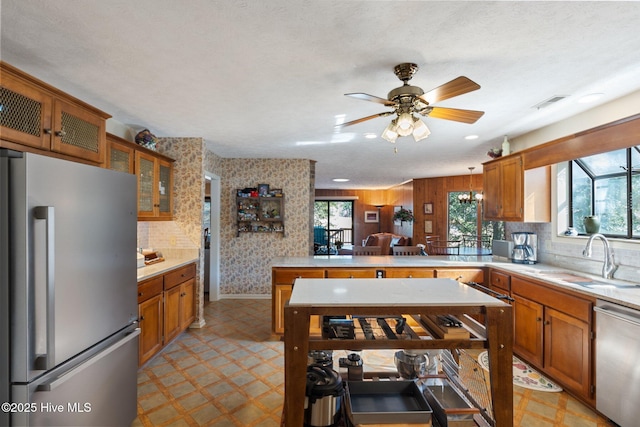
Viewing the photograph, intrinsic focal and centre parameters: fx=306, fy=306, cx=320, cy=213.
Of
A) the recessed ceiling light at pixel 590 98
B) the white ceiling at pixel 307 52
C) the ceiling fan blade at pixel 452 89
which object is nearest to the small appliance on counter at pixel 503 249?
the white ceiling at pixel 307 52

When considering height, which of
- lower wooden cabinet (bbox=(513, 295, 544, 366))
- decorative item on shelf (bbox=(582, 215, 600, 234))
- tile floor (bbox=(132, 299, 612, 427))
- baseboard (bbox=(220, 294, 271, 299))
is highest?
decorative item on shelf (bbox=(582, 215, 600, 234))

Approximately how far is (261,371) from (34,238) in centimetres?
208

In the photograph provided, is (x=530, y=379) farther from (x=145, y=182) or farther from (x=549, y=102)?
(x=145, y=182)

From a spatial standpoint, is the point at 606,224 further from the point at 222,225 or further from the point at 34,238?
the point at 222,225

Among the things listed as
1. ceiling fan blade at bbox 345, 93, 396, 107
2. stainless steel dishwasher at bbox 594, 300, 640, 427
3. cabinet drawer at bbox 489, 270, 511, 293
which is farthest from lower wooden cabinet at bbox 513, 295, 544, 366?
ceiling fan blade at bbox 345, 93, 396, 107

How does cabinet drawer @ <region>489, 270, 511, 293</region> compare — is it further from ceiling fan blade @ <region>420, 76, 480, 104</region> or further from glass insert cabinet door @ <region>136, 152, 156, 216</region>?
glass insert cabinet door @ <region>136, 152, 156, 216</region>

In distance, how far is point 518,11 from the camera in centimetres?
146

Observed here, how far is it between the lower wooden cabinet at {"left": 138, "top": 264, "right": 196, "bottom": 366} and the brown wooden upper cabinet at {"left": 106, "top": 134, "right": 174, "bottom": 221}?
0.74 metres

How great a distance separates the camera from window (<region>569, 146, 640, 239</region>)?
2.64 meters

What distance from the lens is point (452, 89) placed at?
177cm

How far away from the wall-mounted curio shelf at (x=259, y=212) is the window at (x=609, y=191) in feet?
12.7

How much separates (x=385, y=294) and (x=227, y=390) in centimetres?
189

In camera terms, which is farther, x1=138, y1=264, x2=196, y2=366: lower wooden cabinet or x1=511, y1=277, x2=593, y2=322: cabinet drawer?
x1=138, y1=264, x2=196, y2=366: lower wooden cabinet

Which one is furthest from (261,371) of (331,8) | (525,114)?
(525,114)
